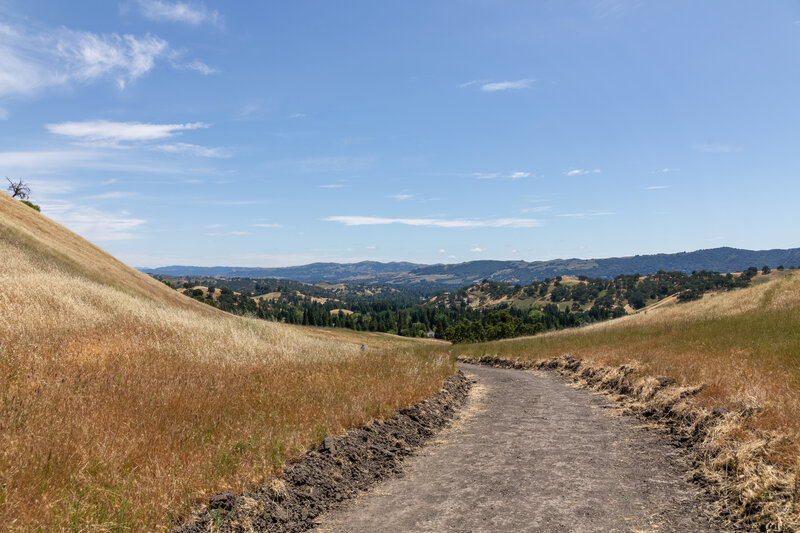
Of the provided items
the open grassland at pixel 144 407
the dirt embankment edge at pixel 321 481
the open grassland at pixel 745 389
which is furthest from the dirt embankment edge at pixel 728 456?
the open grassland at pixel 144 407

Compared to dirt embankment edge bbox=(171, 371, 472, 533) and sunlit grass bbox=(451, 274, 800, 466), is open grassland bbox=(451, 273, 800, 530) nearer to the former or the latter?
sunlit grass bbox=(451, 274, 800, 466)

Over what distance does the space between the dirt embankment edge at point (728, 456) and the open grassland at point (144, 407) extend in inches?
247

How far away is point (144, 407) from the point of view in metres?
7.94

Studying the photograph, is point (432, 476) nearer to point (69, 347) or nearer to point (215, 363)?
point (215, 363)

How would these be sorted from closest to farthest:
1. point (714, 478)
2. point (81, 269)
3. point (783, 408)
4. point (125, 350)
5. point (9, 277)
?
1. point (714, 478)
2. point (783, 408)
3. point (125, 350)
4. point (9, 277)
5. point (81, 269)

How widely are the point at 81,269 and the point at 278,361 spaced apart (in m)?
30.9

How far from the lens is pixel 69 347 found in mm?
11188

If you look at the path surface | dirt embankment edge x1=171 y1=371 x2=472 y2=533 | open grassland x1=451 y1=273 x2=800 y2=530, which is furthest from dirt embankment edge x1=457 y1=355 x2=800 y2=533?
dirt embankment edge x1=171 y1=371 x2=472 y2=533

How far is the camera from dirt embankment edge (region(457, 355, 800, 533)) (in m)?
5.76

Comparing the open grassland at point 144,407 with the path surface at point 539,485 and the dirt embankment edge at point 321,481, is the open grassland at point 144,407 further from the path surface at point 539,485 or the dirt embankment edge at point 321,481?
the path surface at point 539,485

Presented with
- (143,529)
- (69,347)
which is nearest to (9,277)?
(69,347)

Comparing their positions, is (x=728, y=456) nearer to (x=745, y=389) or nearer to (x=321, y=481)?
(x=745, y=389)

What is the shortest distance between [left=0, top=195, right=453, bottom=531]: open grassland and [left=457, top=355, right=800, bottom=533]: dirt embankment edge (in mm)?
6275

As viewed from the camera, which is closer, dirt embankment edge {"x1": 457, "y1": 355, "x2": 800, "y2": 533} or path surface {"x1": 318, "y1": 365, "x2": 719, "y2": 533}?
dirt embankment edge {"x1": 457, "y1": 355, "x2": 800, "y2": 533}
